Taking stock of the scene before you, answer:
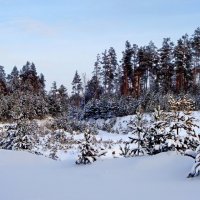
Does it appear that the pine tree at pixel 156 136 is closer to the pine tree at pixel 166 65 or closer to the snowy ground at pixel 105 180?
the snowy ground at pixel 105 180

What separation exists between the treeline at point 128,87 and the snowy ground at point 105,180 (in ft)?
68.4

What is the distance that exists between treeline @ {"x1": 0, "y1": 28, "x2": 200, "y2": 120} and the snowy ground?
821 inches

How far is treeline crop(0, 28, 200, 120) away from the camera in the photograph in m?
39.5

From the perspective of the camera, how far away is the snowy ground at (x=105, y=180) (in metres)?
8.06

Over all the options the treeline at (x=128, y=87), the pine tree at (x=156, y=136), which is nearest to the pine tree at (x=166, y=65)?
the treeline at (x=128, y=87)

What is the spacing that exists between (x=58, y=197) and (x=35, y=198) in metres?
0.49

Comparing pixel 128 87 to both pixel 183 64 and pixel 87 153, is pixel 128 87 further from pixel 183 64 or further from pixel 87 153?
pixel 87 153

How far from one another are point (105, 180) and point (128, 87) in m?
50.7

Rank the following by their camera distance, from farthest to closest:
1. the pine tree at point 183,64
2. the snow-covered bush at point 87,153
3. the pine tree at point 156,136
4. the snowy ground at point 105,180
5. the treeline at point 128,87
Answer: the pine tree at point 183,64, the treeline at point 128,87, the snow-covered bush at point 87,153, the pine tree at point 156,136, the snowy ground at point 105,180

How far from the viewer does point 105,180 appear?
973cm

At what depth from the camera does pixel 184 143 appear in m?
11.7

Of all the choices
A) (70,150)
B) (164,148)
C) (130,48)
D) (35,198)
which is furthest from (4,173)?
(130,48)

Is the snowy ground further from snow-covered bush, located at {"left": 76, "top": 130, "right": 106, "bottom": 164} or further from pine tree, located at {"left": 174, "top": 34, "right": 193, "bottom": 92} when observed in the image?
pine tree, located at {"left": 174, "top": 34, "right": 193, "bottom": 92}

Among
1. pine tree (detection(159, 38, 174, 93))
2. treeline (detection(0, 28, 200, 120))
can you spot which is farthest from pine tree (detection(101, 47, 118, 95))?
pine tree (detection(159, 38, 174, 93))
